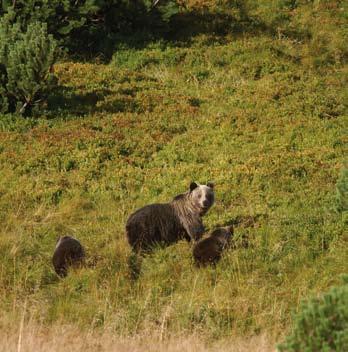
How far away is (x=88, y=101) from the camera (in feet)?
69.4

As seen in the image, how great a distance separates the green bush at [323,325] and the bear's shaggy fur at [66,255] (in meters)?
5.43

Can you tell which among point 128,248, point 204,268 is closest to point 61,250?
point 128,248

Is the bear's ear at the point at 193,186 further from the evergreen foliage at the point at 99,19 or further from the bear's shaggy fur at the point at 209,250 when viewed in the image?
the evergreen foliage at the point at 99,19

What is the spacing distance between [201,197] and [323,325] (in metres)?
6.69

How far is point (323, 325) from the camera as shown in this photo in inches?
230

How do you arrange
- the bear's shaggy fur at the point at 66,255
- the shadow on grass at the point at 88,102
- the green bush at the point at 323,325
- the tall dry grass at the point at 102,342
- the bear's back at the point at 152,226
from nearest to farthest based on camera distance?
the green bush at the point at 323,325 → the tall dry grass at the point at 102,342 → the bear's shaggy fur at the point at 66,255 → the bear's back at the point at 152,226 → the shadow on grass at the point at 88,102

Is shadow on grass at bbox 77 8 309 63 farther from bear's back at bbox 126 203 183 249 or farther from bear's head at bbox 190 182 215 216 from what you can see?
bear's back at bbox 126 203 183 249

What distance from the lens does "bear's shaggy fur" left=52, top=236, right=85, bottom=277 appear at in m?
10.9

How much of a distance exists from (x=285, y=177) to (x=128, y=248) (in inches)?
208

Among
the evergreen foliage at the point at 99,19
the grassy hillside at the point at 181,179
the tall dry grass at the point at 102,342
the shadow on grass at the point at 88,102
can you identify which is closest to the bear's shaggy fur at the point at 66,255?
the grassy hillside at the point at 181,179

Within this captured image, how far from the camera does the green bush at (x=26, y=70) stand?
18.9 meters

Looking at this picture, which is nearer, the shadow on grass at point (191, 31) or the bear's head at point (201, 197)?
the bear's head at point (201, 197)

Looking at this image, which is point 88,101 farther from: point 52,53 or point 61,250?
point 61,250

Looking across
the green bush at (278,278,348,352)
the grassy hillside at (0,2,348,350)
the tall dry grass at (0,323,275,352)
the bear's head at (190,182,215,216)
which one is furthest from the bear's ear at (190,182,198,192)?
the green bush at (278,278,348,352)
